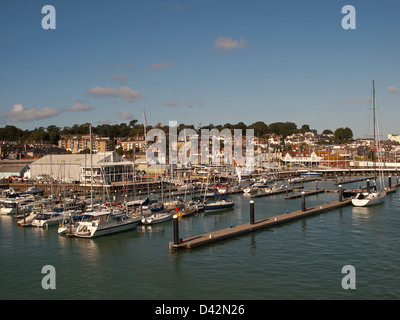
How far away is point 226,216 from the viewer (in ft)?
113

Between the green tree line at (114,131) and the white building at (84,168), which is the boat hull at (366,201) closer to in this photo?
the white building at (84,168)

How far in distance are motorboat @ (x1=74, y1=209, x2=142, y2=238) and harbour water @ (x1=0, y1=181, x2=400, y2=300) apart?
0.50m

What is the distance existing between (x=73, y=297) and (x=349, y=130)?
16740 cm

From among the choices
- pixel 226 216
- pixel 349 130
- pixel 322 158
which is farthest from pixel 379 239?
pixel 349 130

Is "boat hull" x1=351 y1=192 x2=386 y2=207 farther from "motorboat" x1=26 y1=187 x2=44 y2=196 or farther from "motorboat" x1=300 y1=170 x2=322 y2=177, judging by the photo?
"motorboat" x1=26 y1=187 x2=44 y2=196

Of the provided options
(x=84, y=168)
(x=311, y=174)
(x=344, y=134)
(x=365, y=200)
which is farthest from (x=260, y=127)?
(x=365, y=200)

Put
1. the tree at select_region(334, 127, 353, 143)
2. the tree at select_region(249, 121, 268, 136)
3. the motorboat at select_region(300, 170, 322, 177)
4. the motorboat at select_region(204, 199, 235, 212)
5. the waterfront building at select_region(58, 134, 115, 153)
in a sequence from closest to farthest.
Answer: the motorboat at select_region(204, 199, 235, 212) → the motorboat at select_region(300, 170, 322, 177) → the waterfront building at select_region(58, 134, 115, 153) → the tree at select_region(249, 121, 268, 136) → the tree at select_region(334, 127, 353, 143)

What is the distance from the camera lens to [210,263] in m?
20.0

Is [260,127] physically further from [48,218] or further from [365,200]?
[48,218]

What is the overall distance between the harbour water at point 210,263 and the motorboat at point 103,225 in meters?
0.50

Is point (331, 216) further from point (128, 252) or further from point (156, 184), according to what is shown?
point (156, 184)

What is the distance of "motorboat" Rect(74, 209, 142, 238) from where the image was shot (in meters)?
25.8
